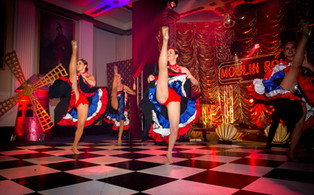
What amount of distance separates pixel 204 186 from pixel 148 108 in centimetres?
121

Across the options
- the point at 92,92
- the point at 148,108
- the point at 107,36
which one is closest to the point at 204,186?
the point at 148,108

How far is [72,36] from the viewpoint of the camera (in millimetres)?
7242

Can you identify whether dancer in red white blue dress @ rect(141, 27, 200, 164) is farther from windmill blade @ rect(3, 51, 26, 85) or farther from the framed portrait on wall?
the framed portrait on wall

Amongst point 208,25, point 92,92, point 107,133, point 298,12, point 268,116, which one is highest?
point 208,25

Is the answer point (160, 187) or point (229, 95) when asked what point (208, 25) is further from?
point (160, 187)

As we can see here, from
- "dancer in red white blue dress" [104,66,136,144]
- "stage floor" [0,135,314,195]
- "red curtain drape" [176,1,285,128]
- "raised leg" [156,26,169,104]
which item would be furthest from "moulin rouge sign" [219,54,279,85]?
"raised leg" [156,26,169,104]

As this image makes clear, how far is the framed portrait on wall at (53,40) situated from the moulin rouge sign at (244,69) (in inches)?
206

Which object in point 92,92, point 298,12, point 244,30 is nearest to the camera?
point 92,92

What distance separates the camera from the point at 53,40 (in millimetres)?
6809

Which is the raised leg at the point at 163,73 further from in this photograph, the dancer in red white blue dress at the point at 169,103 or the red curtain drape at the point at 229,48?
the red curtain drape at the point at 229,48

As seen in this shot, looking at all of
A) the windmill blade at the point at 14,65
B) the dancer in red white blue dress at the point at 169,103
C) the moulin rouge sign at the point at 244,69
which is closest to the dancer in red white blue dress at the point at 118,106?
the dancer in red white blue dress at the point at 169,103

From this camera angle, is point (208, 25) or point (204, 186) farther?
point (208, 25)

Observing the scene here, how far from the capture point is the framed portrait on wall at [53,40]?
21.6 ft

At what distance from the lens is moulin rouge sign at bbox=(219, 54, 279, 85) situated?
590 centimetres
